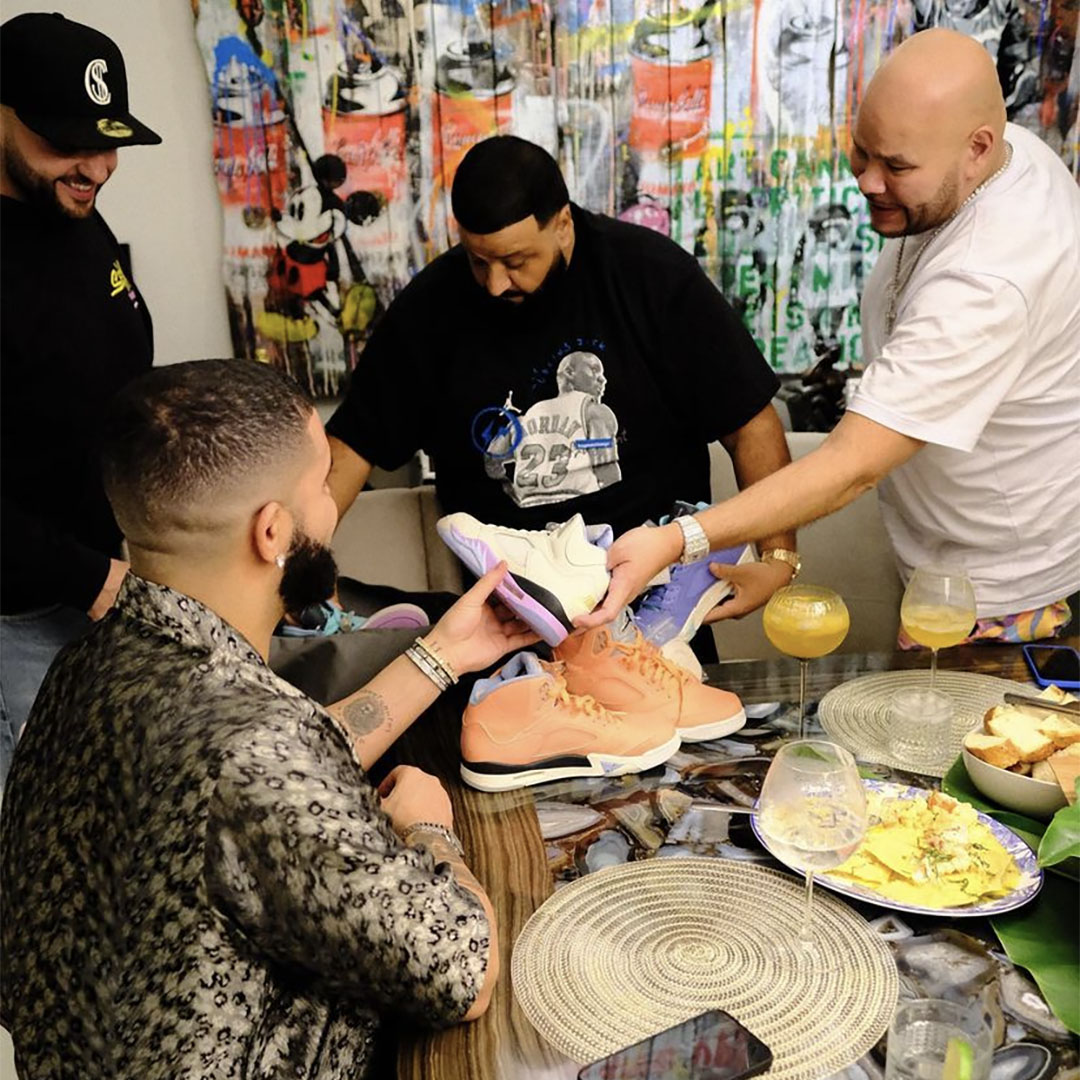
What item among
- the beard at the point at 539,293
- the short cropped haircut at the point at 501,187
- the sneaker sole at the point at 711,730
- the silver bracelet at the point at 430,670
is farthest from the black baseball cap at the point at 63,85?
the sneaker sole at the point at 711,730

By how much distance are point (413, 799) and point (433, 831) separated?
0.21 ft

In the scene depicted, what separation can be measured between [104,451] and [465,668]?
594 mm

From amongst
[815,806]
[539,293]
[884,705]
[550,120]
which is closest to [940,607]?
[884,705]

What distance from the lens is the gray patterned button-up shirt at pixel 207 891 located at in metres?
0.97

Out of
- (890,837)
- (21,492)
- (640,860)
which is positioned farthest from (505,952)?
(21,492)

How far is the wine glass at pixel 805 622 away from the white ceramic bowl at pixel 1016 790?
0.25 m

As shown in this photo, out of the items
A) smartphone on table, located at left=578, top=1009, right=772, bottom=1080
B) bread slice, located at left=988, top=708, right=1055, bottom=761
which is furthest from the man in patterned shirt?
bread slice, located at left=988, top=708, right=1055, bottom=761

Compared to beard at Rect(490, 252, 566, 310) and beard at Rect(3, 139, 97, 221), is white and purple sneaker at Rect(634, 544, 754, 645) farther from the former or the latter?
beard at Rect(3, 139, 97, 221)

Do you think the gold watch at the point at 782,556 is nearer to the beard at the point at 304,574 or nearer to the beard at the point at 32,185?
the beard at the point at 304,574

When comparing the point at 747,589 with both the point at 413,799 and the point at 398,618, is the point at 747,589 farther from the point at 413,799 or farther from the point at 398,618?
the point at 413,799

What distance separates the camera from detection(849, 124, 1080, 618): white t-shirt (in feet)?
5.56

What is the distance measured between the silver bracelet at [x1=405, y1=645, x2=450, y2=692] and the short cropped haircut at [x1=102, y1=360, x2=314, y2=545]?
44 centimetres

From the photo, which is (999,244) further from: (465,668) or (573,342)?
(465,668)

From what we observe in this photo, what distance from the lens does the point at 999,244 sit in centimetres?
171
